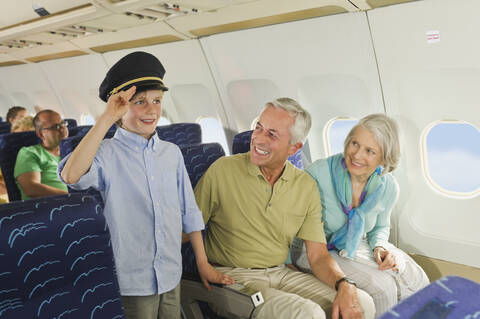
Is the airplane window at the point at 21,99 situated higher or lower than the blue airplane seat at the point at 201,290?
higher

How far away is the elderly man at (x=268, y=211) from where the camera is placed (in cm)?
242

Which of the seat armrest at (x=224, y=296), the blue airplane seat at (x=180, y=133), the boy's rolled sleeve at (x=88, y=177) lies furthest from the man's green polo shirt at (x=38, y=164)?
the boy's rolled sleeve at (x=88, y=177)

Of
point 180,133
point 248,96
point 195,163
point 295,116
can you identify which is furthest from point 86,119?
point 295,116

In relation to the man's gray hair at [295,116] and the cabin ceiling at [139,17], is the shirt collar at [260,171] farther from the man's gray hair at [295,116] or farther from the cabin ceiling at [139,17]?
the cabin ceiling at [139,17]

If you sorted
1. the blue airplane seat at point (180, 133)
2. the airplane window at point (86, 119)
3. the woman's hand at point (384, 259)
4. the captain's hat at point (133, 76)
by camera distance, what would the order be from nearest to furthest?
the captain's hat at point (133, 76), the woman's hand at point (384, 259), the blue airplane seat at point (180, 133), the airplane window at point (86, 119)

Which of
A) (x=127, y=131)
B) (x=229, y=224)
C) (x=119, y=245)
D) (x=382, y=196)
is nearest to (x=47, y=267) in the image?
(x=119, y=245)

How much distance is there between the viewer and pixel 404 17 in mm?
3119

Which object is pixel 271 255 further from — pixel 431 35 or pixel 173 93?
pixel 173 93

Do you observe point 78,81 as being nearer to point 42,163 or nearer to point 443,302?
point 42,163

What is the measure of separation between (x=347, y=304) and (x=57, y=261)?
4.38ft

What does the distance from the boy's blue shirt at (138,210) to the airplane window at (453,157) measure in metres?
2.33

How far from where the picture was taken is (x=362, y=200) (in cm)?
287

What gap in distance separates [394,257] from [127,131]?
186 centimetres

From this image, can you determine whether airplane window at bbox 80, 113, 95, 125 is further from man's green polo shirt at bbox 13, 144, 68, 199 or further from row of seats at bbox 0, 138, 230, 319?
row of seats at bbox 0, 138, 230, 319
